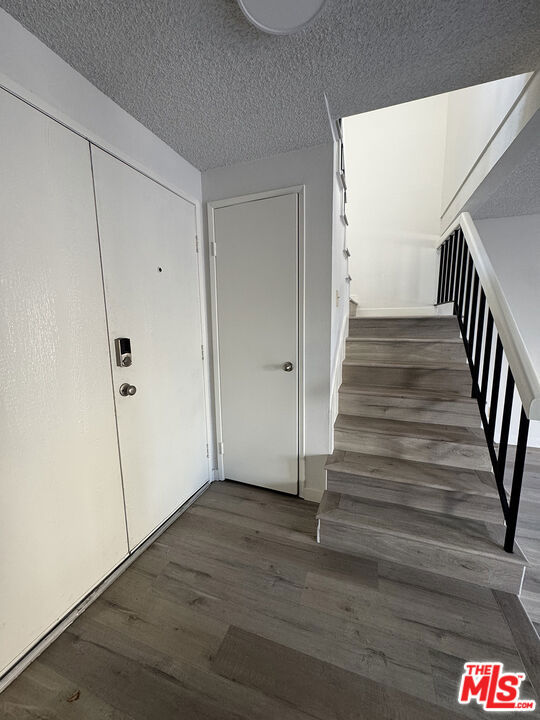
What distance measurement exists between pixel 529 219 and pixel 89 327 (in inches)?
151

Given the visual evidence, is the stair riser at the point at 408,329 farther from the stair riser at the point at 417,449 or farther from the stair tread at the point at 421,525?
the stair tread at the point at 421,525

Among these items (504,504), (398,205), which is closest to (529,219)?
(398,205)

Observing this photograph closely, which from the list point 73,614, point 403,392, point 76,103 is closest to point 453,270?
point 403,392

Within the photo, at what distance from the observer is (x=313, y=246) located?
1864 mm

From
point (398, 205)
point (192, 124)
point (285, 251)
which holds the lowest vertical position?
point (285, 251)

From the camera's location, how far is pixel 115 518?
1.51m

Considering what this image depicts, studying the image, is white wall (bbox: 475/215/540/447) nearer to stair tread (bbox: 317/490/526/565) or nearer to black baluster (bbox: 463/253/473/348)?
black baluster (bbox: 463/253/473/348)

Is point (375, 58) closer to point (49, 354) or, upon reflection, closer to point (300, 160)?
point (300, 160)

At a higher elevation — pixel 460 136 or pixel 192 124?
pixel 460 136

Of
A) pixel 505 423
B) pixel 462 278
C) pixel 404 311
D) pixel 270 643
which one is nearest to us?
pixel 270 643

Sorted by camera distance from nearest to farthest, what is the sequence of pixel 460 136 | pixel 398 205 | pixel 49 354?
1. pixel 49 354
2. pixel 460 136
3. pixel 398 205

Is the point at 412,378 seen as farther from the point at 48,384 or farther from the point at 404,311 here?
the point at 48,384

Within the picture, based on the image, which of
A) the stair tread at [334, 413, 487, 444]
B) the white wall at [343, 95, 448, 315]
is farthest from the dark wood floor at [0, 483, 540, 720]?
the white wall at [343, 95, 448, 315]

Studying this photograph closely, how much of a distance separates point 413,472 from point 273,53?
2.24m
